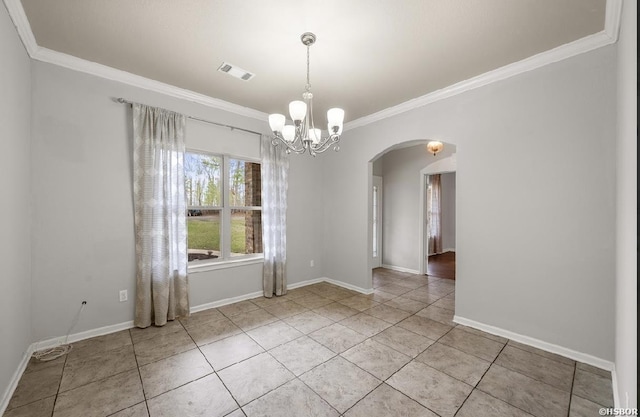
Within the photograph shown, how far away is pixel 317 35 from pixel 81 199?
9.29 feet

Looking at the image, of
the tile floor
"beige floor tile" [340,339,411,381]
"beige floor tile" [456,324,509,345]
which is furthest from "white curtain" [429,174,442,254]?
"beige floor tile" [340,339,411,381]

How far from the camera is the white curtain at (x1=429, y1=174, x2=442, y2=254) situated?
779 cm

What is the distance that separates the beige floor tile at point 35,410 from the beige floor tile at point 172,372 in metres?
0.52

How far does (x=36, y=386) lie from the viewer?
1.96 m

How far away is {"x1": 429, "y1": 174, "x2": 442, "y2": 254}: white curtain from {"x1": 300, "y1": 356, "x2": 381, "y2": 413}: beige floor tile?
6352 mm

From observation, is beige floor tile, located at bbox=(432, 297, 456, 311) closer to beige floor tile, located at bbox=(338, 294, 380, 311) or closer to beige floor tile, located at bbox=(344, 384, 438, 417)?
beige floor tile, located at bbox=(338, 294, 380, 311)

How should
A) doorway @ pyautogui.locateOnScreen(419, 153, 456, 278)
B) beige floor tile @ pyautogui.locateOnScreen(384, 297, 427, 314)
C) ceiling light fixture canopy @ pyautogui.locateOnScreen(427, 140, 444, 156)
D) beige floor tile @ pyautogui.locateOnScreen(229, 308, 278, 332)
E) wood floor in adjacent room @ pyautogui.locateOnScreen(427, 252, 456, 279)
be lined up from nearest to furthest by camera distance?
beige floor tile @ pyautogui.locateOnScreen(229, 308, 278, 332)
beige floor tile @ pyautogui.locateOnScreen(384, 297, 427, 314)
ceiling light fixture canopy @ pyautogui.locateOnScreen(427, 140, 444, 156)
doorway @ pyautogui.locateOnScreen(419, 153, 456, 278)
wood floor in adjacent room @ pyautogui.locateOnScreen(427, 252, 456, 279)

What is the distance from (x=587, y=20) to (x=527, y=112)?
2.52ft

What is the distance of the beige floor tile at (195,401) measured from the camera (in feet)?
5.65

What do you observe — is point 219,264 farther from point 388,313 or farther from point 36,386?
point 388,313

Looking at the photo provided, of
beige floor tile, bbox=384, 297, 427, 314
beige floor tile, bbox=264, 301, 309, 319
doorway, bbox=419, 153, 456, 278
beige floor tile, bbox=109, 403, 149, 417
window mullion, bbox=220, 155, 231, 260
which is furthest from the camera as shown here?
doorway, bbox=419, 153, 456, 278

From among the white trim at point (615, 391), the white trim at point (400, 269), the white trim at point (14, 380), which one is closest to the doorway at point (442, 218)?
the white trim at point (400, 269)

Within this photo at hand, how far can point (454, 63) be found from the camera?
2654 mm

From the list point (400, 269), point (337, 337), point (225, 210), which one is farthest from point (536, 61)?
point (400, 269)
